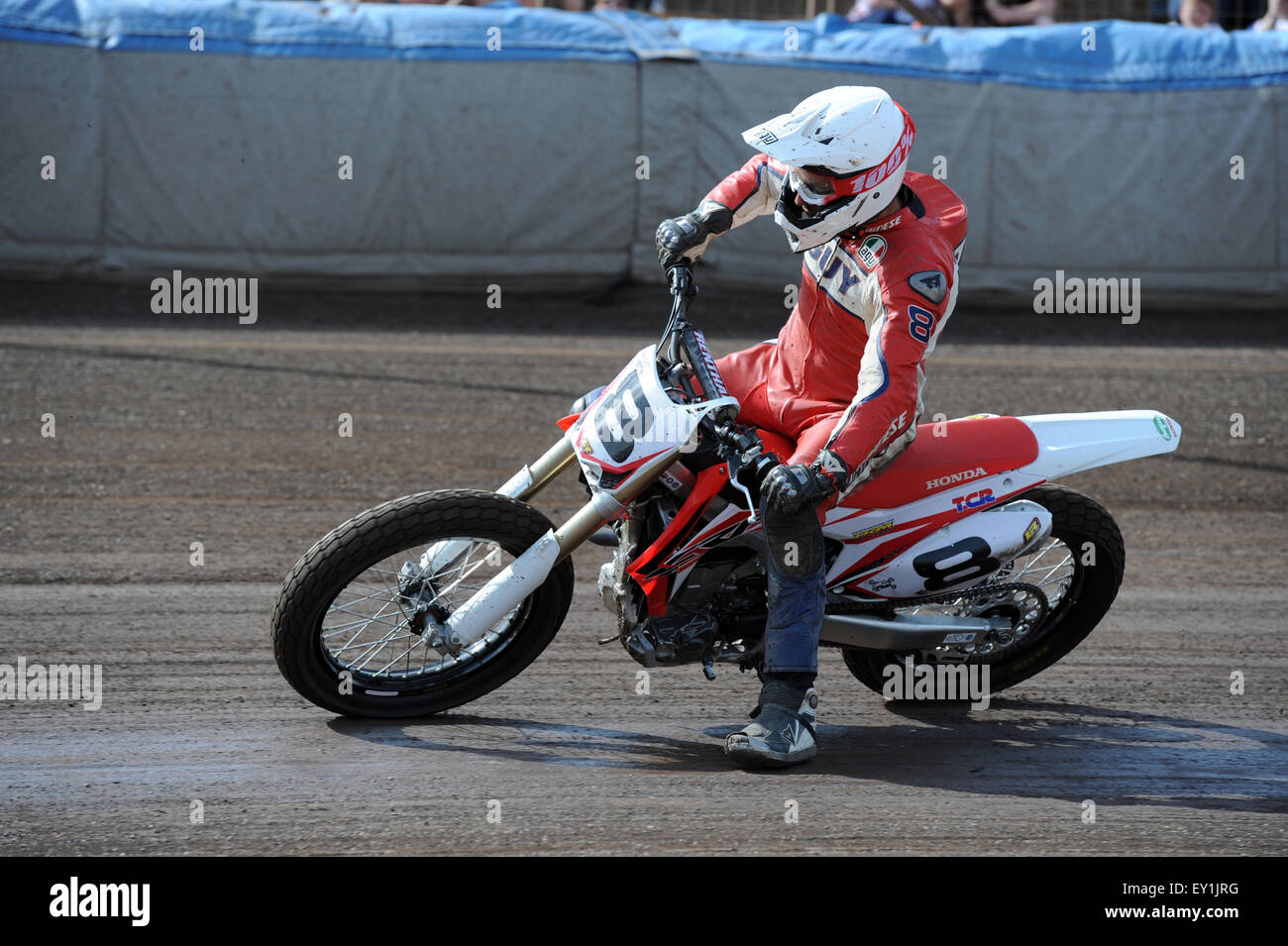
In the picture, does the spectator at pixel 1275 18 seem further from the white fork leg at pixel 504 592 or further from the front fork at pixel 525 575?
the white fork leg at pixel 504 592

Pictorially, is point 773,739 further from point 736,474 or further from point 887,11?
point 887,11

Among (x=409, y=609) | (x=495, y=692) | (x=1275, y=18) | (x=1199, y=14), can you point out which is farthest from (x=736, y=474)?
(x=1275, y=18)

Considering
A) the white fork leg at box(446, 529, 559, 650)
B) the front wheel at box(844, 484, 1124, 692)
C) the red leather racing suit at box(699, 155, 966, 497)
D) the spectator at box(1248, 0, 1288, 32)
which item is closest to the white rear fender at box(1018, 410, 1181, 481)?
the front wheel at box(844, 484, 1124, 692)

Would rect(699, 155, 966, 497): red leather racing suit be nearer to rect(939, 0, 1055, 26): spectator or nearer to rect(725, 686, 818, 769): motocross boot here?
rect(725, 686, 818, 769): motocross boot

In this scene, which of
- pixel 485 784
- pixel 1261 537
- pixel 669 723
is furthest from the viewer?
pixel 1261 537

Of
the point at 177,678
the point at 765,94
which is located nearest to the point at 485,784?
the point at 177,678

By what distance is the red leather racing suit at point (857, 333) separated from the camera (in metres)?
4.38

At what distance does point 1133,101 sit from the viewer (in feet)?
38.6

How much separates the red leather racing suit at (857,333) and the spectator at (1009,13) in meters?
9.16

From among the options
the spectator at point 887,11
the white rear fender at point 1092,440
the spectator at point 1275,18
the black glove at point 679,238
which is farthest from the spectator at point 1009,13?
the black glove at point 679,238

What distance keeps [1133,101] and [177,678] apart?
9303 millimetres

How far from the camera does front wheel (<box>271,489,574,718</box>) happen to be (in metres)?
4.42

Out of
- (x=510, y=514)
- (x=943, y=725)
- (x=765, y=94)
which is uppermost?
(x=765, y=94)

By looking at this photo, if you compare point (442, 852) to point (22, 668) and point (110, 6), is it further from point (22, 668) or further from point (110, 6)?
point (110, 6)
